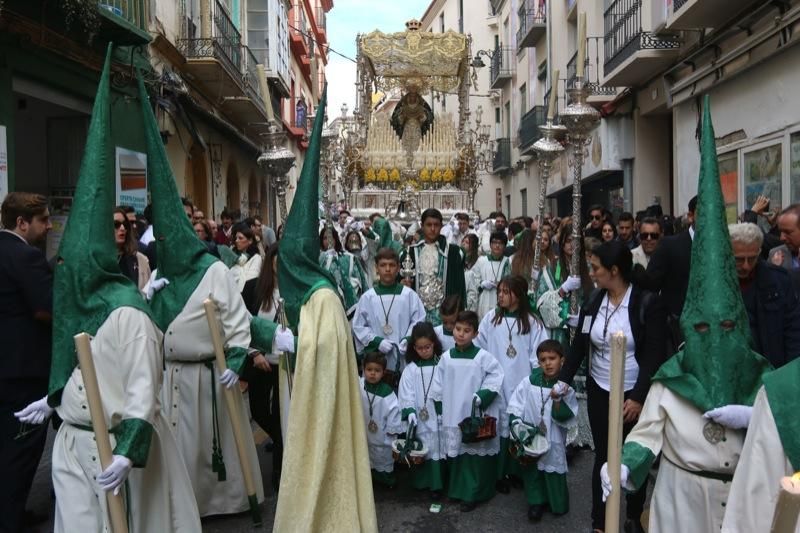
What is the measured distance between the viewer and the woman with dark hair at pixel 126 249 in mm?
5965

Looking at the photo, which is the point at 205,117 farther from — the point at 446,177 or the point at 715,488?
the point at 715,488

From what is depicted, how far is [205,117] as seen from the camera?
16766 mm

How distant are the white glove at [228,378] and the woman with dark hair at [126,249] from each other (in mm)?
1805

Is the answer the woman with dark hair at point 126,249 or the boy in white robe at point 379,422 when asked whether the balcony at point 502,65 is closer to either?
the woman with dark hair at point 126,249

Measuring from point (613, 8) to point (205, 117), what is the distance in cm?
872

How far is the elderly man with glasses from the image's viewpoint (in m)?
3.92

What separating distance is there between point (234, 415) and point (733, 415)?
268 cm

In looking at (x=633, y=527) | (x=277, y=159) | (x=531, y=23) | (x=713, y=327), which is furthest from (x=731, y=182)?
(x=531, y=23)

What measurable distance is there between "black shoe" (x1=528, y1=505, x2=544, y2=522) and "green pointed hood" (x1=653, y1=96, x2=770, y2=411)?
6.78 ft

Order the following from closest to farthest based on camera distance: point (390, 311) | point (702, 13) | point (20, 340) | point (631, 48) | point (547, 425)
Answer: point (20, 340)
point (547, 425)
point (390, 311)
point (702, 13)
point (631, 48)

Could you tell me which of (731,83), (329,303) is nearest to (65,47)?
(329,303)

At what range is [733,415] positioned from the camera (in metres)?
2.95

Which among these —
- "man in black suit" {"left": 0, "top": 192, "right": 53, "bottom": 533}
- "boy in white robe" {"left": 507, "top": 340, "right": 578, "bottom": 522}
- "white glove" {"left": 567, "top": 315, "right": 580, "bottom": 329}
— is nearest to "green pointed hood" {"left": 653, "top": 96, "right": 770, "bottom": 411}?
"boy in white robe" {"left": 507, "top": 340, "right": 578, "bottom": 522}

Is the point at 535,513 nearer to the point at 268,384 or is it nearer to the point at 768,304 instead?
the point at 768,304
